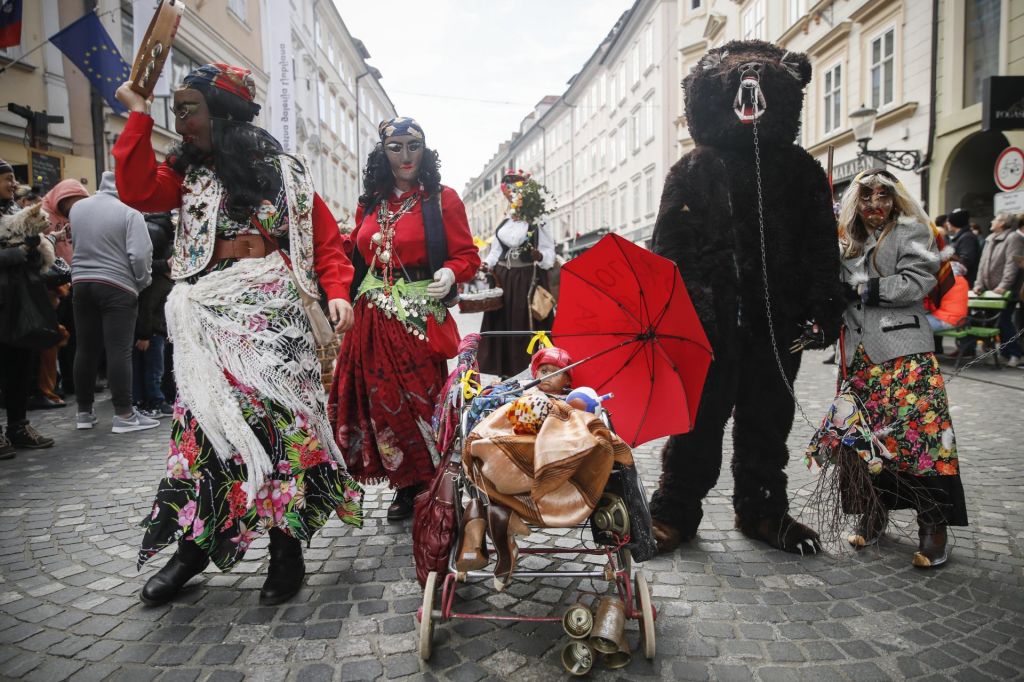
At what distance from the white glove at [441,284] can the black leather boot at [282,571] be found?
4.60 feet

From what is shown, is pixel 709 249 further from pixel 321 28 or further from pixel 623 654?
pixel 321 28

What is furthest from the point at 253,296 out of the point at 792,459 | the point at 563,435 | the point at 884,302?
the point at 792,459

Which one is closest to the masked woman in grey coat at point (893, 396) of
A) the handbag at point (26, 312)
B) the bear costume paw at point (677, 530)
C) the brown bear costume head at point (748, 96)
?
the brown bear costume head at point (748, 96)

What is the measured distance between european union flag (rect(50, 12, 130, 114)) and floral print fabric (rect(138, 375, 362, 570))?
6.95 m

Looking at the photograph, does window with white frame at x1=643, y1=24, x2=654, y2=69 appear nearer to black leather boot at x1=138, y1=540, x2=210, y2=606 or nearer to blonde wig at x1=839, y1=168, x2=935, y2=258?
blonde wig at x1=839, y1=168, x2=935, y2=258

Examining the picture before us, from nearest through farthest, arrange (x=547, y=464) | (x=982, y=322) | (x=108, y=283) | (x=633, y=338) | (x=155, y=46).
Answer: (x=547, y=464)
(x=155, y=46)
(x=633, y=338)
(x=108, y=283)
(x=982, y=322)

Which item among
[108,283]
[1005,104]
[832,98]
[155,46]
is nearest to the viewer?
[155,46]

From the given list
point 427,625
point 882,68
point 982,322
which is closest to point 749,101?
point 427,625

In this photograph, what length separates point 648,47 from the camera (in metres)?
28.1

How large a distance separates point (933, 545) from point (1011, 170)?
21.6 ft

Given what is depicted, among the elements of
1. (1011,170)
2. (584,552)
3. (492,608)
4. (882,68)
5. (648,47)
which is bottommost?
(492,608)

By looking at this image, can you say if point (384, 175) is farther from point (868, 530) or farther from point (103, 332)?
point (103, 332)

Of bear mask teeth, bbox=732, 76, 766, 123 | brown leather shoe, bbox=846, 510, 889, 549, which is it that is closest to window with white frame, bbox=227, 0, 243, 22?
bear mask teeth, bbox=732, 76, 766, 123

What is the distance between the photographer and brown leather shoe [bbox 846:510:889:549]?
3034mm
